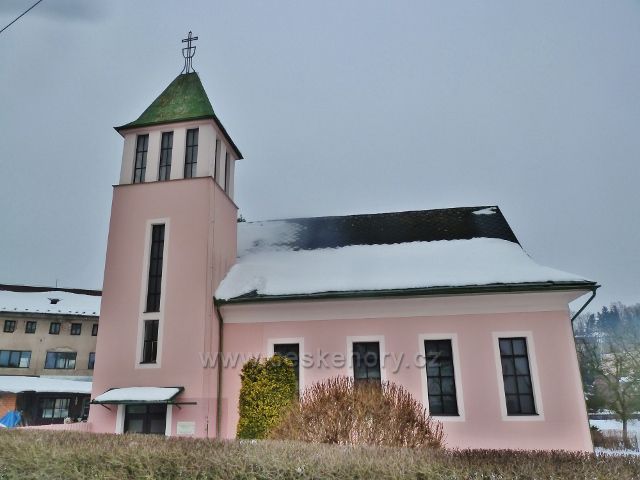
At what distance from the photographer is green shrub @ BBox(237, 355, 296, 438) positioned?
11.5m

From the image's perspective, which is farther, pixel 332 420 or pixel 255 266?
pixel 255 266

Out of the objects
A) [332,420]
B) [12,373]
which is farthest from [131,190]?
[12,373]

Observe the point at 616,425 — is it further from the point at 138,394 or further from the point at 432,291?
the point at 138,394

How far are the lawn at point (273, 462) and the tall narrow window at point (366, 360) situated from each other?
7772mm

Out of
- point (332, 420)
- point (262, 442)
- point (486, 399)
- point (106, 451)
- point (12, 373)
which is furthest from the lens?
point (12, 373)

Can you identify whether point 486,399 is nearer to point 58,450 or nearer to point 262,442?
point 262,442

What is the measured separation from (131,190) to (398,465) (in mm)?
13403

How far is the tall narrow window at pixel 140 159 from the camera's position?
1559cm

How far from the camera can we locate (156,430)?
1276 cm

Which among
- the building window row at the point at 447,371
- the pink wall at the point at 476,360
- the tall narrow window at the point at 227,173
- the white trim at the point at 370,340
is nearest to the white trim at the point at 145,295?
the pink wall at the point at 476,360

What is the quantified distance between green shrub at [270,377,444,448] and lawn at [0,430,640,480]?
218 cm

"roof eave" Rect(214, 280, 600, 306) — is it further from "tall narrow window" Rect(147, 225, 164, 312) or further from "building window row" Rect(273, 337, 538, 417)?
"tall narrow window" Rect(147, 225, 164, 312)

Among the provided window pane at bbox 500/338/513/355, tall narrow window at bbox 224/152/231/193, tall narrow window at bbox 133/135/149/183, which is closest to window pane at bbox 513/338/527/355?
window pane at bbox 500/338/513/355

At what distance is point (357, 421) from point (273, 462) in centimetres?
330
